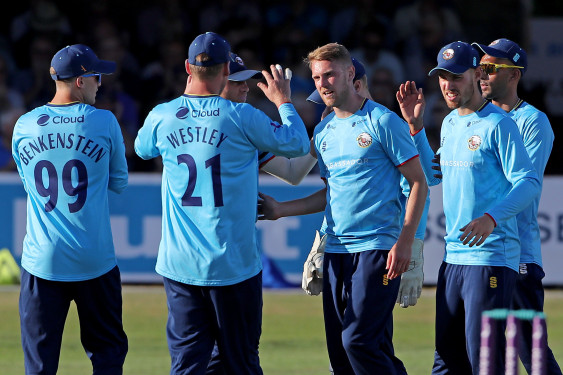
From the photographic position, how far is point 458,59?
6609 mm

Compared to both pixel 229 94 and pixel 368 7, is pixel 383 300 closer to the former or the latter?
pixel 229 94

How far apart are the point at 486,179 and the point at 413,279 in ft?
2.84

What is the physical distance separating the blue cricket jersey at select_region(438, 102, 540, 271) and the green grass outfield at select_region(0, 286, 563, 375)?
2.57 m

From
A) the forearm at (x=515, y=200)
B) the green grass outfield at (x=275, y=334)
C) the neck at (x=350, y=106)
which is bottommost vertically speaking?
the green grass outfield at (x=275, y=334)

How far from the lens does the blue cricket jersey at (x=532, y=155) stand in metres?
6.99

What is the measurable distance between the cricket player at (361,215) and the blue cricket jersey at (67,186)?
3.87 ft

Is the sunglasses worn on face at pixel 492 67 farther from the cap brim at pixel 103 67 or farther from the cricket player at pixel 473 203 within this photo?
the cap brim at pixel 103 67

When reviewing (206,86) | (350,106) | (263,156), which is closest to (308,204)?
(263,156)

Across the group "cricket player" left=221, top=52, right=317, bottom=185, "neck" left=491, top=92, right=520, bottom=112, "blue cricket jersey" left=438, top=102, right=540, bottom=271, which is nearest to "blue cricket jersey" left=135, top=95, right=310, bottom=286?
"cricket player" left=221, top=52, right=317, bottom=185

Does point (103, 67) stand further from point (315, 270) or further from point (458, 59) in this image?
point (458, 59)

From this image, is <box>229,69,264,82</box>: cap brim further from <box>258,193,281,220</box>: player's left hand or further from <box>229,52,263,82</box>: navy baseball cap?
<box>258,193,281,220</box>: player's left hand

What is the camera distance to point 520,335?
285 inches

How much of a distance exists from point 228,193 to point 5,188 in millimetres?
7790

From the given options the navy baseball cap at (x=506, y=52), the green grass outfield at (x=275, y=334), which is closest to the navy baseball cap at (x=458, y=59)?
the navy baseball cap at (x=506, y=52)
